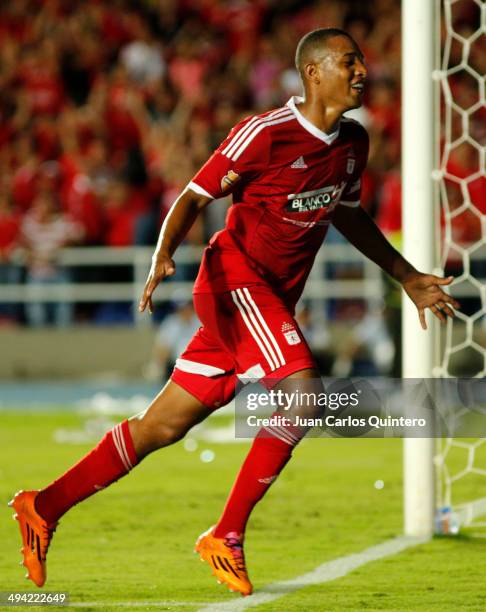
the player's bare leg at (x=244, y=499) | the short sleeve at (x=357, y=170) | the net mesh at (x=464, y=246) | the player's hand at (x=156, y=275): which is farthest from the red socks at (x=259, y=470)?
the net mesh at (x=464, y=246)

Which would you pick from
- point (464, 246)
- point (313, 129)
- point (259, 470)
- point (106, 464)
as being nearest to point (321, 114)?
point (313, 129)

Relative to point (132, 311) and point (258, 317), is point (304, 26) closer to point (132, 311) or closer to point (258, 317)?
point (132, 311)

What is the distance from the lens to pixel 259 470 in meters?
5.03

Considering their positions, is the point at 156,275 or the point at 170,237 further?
the point at 170,237

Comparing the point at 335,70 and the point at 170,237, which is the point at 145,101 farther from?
the point at 170,237

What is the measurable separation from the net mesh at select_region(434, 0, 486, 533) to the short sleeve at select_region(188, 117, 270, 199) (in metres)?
1.61

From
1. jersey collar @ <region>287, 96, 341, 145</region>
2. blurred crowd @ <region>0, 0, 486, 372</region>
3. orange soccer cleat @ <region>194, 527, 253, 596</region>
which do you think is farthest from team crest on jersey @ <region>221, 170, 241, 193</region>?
blurred crowd @ <region>0, 0, 486, 372</region>

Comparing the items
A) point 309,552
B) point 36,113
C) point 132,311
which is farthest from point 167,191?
point 309,552

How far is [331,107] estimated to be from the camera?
16.6 feet

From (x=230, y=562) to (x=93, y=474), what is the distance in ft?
2.14

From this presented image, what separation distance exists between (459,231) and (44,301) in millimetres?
4909

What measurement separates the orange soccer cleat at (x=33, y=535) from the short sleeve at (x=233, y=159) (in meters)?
1.39

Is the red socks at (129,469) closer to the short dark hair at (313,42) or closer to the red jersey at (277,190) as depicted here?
the red jersey at (277,190)

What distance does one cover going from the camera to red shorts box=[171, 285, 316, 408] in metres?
4.98
